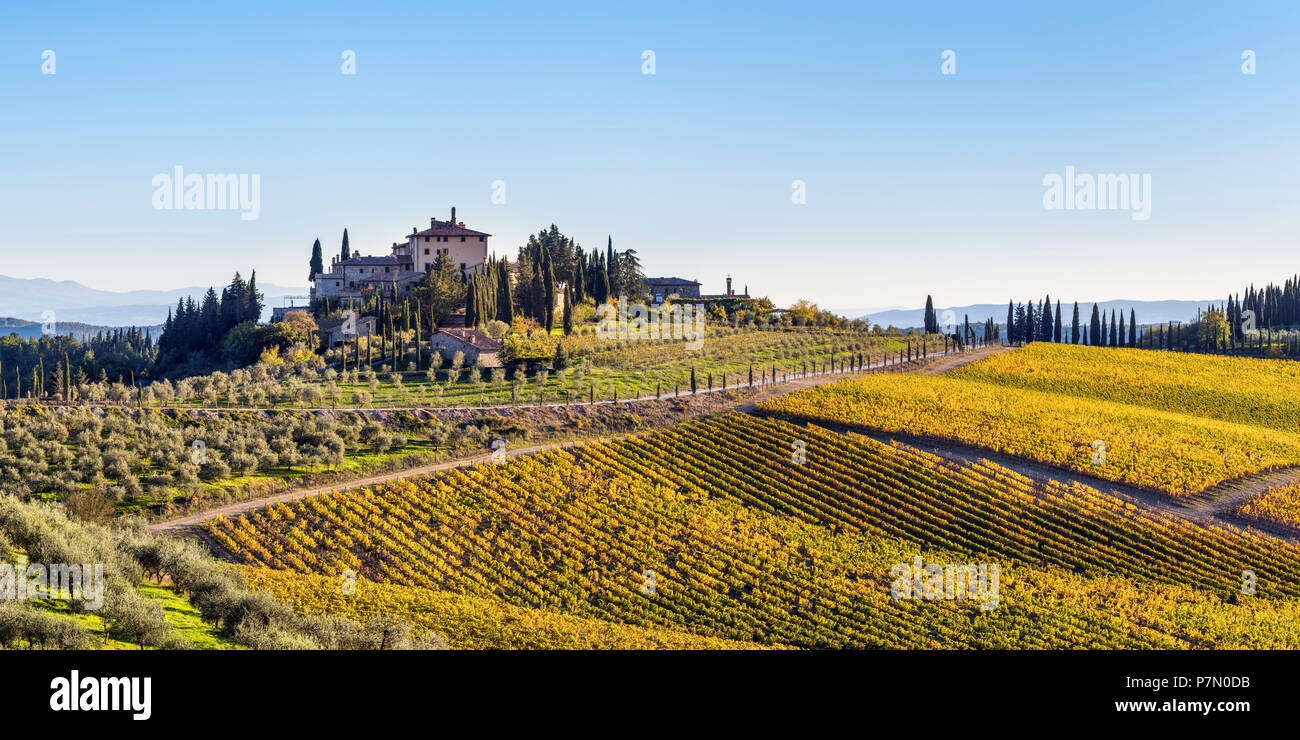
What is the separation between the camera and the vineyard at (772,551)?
102 ft

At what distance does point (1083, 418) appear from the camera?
63594 mm

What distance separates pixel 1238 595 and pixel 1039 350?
206 feet

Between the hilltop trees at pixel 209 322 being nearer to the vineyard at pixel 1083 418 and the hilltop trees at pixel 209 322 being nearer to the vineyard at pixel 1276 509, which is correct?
the vineyard at pixel 1083 418

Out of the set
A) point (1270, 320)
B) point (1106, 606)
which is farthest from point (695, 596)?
point (1270, 320)

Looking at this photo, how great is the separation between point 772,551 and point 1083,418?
116ft

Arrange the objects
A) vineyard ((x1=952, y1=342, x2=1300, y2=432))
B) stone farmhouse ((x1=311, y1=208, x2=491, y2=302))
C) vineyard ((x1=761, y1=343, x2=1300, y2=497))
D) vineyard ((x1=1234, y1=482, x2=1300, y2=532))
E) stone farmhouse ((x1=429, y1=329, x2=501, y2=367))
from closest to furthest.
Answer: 1. vineyard ((x1=1234, y1=482, x2=1300, y2=532))
2. vineyard ((x1=761, y1=343, x2=1300, y2=497))
3. vineyard ((x1=952, y1=342, x2=1300, y2=432))
4. stone farmhouse ((x1=429, y1=329, x2=501, y2=367))
5. stone farmhouse ((x1=311, y1=208, x2=491, y2=302))

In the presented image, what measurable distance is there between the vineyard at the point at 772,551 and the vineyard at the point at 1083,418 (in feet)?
18.5

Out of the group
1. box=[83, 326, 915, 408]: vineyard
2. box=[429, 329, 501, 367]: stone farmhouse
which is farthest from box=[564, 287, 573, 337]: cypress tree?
box=[429, 329, 501, 367]: stone farmhouse

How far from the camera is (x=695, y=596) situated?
109ft

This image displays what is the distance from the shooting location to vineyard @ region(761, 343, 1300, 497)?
176ft

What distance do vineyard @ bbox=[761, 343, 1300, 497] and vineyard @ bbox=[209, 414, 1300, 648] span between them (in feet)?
18.5
